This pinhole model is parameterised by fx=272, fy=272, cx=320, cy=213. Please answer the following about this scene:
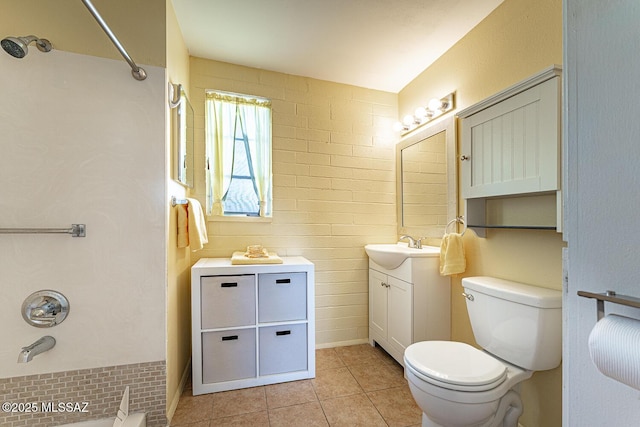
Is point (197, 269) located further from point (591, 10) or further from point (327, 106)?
point (591, 10)

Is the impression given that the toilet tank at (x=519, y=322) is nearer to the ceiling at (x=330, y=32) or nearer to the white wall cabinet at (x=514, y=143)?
the white wall cabinet at (x=514, y=143)

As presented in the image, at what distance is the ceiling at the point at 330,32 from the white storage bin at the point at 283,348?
6.70 feet

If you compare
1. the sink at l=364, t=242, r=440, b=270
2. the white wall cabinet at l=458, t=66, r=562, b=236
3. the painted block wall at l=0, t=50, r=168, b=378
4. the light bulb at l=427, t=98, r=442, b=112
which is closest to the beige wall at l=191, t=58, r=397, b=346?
the sink at l=364, t=242, r=440, b=270

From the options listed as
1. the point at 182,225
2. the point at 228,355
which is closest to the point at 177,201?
the point at 182,225

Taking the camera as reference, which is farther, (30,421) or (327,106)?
(327,106)

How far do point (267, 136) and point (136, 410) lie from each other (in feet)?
6.50

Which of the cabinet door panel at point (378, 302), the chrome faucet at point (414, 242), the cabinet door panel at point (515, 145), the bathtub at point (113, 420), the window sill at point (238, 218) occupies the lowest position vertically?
the bathtub at point (113, 420)

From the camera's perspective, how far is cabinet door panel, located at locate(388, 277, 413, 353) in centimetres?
188

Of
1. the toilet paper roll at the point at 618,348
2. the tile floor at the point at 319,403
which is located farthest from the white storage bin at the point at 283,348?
the toilet paper roll at the point at 618,348

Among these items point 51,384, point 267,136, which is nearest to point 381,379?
point 51,384

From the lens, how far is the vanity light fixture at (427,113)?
198 cm

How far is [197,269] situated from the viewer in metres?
1.77

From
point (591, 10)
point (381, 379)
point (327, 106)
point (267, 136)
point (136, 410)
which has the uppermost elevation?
point (327, 106)

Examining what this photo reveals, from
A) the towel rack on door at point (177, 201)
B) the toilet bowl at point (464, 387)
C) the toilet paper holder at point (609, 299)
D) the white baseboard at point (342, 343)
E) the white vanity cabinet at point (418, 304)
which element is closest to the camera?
the toilet paper holder at point (609, 299)
